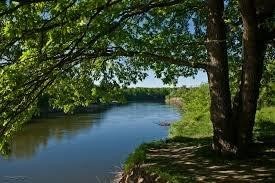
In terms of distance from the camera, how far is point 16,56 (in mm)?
11688

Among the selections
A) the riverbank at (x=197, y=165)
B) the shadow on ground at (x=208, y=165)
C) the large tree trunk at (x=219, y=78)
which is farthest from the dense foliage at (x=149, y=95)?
the large tree trunk at (x=219, y=78)

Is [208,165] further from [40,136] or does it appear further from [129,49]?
[40,136]

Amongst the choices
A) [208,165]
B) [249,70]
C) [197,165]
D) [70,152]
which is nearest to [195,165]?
[197,165]

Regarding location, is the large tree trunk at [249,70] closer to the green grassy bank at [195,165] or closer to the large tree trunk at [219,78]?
the large tree trunk at [219,78]

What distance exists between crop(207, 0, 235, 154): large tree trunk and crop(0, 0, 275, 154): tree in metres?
0.03

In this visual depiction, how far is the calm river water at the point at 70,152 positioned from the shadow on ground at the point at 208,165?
7.77 m

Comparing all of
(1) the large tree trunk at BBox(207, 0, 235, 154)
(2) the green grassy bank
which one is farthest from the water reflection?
(1) the large tree trunk at BBox(207, 0, 235, 154)

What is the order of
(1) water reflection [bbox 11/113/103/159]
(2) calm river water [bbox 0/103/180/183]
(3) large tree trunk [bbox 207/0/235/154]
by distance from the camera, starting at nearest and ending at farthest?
(3) large tree trunk [bbox 207/0/235/154] → (2) calm river water [bbox 0/103/180/183] → (1) water reflection [bbox 11/113/103/159]

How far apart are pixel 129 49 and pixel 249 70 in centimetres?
347

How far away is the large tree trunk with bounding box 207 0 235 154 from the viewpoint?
44.3 ft

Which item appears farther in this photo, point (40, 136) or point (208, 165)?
point (40, 136)

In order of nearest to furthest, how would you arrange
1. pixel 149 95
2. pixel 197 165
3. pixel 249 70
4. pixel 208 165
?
1. pixel 208 165
2. pixel 249 70
3. pixel 197 165
4. pixel 149 95

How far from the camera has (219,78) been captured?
44.8ft

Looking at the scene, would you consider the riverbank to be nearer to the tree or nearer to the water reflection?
the tree
